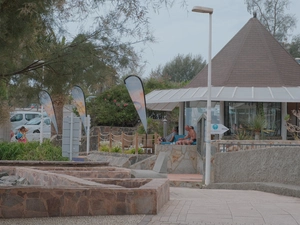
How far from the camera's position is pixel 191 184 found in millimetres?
21359

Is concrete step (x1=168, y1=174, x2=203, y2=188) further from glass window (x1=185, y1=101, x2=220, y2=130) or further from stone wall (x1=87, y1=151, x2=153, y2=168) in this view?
glass window (x1=185, y1=101, x2=220, y2=130)

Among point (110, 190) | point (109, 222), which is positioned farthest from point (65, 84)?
point (109, 222)

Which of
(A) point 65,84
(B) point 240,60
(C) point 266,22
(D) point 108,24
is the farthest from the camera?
(C) point 266,22

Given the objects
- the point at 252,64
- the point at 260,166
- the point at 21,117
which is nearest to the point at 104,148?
the point at 252,64

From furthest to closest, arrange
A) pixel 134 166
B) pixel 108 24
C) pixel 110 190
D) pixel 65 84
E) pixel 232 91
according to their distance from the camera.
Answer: pixel 232 91 → pixel 134 166 → pixel 65 84 → pixel 108 24 → pixel 110 190

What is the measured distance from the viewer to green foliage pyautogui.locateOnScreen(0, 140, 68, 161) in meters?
23.3

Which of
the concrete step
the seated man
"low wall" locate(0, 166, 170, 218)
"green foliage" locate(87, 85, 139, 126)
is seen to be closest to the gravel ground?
"low wall" locate(0, 166, 170, 218)

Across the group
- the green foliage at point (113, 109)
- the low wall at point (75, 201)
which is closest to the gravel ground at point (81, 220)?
the low wall at point (75, 201)

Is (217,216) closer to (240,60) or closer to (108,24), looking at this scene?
(108,24)

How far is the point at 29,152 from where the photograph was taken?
23719 millimetres

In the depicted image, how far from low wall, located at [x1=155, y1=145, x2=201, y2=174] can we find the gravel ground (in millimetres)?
15319

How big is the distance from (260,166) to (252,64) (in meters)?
12.9

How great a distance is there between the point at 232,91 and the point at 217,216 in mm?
17354

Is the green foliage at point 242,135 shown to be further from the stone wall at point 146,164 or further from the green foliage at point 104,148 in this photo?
the green foliage at point 104,148
